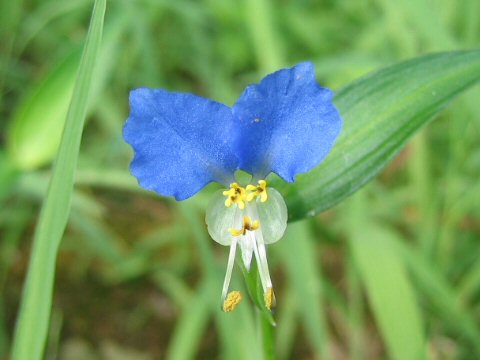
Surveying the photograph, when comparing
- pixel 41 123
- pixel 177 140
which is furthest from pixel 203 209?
pixel 177 140

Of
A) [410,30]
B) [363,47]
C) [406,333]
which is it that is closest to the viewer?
[406,333]

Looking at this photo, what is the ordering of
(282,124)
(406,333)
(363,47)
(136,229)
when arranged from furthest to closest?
1. (136,229)
2. (363,47)
3. (406,333)
4. (282,124)

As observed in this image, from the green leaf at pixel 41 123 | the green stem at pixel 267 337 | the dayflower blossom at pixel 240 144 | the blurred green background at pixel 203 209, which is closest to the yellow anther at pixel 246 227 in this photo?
the dayflower blossom at pixel 240 144

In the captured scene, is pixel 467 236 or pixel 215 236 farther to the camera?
pixel 467 236

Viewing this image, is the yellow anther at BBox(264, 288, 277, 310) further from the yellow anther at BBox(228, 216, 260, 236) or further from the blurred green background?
the blurred green background

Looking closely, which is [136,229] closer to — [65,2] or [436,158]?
[65,2]

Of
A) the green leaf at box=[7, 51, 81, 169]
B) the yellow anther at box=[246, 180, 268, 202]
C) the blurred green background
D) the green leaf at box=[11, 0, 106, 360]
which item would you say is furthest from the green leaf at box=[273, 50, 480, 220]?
the green leaf at box=[7, 51, 81, 169]

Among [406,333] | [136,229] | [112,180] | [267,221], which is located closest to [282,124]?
[267,221]

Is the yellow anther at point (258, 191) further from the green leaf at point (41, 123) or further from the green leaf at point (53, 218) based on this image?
the green leaf at point (41, 123)
